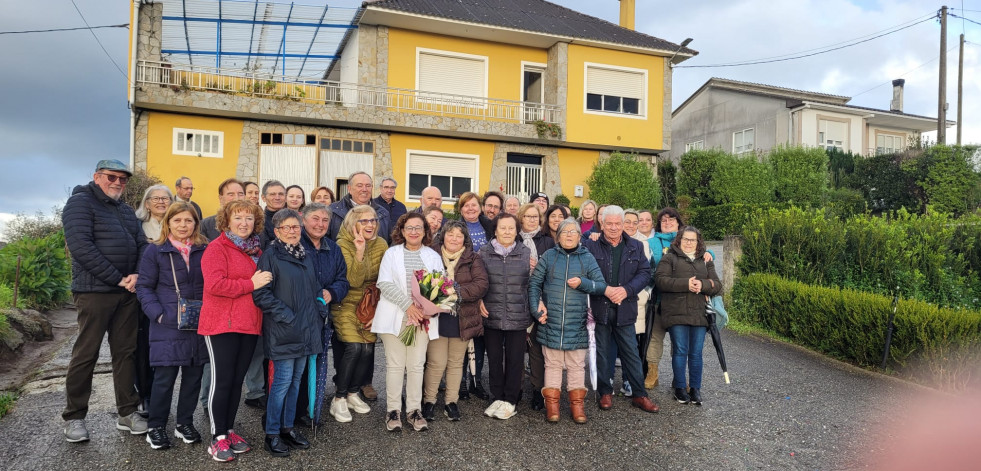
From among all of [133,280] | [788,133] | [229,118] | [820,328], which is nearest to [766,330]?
[820,328]

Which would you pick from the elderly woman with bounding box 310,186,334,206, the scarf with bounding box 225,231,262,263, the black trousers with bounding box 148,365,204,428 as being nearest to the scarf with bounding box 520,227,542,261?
the elderly woman with bounding box 310,186,334,206

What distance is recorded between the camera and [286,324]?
172 inches

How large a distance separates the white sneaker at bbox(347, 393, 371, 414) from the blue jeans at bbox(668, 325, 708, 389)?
3069 mm

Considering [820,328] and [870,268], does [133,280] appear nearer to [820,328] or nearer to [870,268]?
[820,328]

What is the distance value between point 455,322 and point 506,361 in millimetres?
665

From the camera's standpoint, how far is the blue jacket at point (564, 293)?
5.39 metres

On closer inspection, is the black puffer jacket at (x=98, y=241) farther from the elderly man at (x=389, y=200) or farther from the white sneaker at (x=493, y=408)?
the white sneaker at (x=493, y=408)

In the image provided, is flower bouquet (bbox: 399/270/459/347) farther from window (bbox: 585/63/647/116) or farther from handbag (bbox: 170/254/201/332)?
window (bbox: 585/63/647/116)

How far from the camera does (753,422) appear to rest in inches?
211

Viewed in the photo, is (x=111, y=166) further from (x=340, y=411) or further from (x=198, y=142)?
(x=198, y=142)

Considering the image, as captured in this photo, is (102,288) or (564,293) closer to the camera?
(102,288)

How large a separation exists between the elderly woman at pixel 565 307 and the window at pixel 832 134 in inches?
1069

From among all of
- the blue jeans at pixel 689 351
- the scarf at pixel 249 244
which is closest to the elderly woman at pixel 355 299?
the scarf at pixel 249 244

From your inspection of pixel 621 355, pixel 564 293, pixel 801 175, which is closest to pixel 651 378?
pixel 621 355
